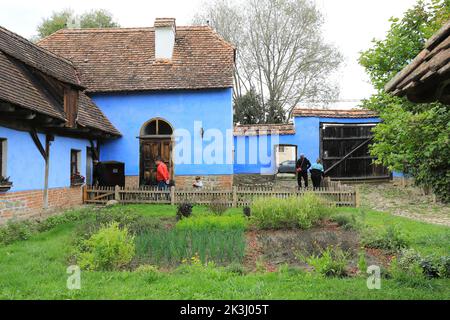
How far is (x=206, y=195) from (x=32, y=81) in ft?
21.5

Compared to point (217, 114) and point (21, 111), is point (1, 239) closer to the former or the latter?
point (21, 111)

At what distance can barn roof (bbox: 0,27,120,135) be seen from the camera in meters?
10.4

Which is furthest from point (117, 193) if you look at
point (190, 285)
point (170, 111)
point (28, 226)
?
point (190, 285)

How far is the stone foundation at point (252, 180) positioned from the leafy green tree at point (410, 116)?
6556mm

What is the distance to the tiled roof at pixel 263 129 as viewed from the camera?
22475mm

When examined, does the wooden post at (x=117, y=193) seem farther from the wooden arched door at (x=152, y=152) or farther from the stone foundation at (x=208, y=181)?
the stone foundation at (x=208, y=181)

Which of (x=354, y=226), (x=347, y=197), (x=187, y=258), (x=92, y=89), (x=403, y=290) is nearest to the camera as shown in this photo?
(x=403, y=290)

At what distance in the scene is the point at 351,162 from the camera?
2105cm

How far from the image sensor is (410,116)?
6.02m

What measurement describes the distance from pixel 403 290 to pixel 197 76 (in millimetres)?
13471

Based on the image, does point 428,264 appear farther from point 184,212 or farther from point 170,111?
point 170,111

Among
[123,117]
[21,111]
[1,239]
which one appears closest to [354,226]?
[1,239]
